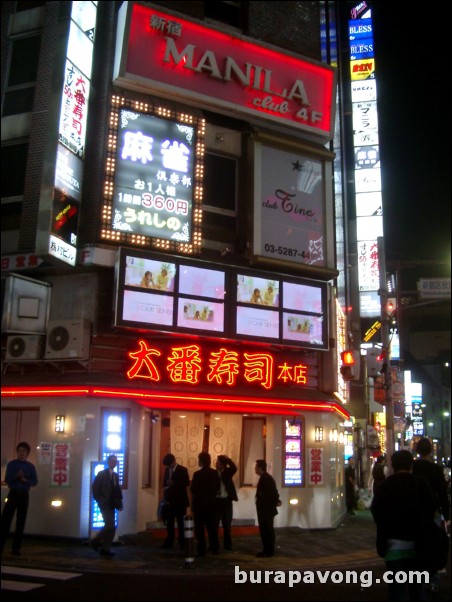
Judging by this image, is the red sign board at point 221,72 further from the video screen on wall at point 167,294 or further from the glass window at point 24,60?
the video screen on wall at point 167,294

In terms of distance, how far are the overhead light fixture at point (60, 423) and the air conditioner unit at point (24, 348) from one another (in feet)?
4.80

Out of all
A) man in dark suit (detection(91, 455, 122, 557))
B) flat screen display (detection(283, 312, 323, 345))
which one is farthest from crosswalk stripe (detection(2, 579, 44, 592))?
flat screen display (detection(283, 312, 323, 345))

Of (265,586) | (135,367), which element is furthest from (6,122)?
(265,586)

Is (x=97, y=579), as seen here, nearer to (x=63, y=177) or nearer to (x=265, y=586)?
(x=265, y=586)

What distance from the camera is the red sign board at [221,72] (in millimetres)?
16469

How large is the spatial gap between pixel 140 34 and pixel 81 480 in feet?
37.4

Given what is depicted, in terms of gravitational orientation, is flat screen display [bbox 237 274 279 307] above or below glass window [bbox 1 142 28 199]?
below

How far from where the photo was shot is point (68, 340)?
14.2 metres

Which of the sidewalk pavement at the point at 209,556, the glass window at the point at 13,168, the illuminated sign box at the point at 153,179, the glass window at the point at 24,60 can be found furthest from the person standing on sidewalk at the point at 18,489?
the glass window at the point at 24,60

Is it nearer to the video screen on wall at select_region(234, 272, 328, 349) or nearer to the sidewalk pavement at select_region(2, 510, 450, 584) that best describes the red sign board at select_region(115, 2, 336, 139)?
the video screen on wall at select_region(234, 272, 328, 349)

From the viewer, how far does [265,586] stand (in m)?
9.61

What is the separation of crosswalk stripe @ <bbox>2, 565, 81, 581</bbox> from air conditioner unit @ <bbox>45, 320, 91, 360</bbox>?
4826 millimetres

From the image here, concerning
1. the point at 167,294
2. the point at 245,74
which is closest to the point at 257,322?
the point at 167,294

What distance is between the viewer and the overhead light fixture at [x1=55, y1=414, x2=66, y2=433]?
14.4 metres
